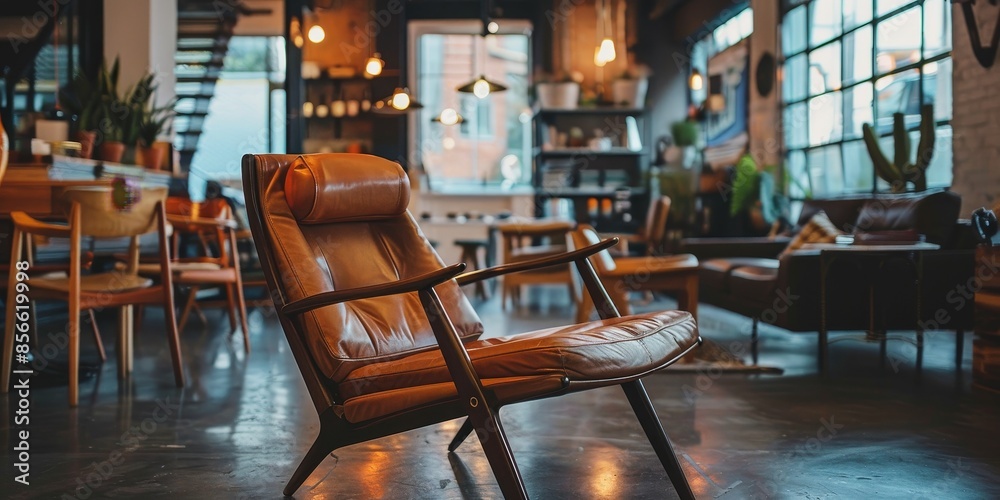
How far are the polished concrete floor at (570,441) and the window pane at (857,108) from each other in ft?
9.35

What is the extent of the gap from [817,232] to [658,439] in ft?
11.3

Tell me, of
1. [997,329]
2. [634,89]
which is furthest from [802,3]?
[997,329]

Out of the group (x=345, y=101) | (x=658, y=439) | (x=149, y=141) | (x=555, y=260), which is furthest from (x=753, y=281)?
(x=345, y=101)

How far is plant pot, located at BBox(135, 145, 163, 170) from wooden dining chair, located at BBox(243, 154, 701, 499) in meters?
4.36

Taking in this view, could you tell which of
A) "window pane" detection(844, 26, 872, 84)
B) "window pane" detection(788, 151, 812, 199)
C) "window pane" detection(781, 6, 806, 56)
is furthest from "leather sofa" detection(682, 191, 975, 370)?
"window pane" detection(781, 6, 806, 56)

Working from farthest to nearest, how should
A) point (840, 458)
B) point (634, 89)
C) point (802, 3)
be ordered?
point (634, 89), point (802, 3), point (840, 458)

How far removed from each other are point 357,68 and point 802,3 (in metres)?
5.61

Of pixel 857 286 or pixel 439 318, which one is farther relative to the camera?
pixel 857 286

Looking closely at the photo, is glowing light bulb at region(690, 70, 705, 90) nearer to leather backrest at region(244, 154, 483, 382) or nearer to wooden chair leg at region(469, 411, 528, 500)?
leather backrest at region(244, 154, 483, 382)

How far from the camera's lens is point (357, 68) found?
38.0 feet

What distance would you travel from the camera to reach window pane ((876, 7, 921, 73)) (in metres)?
6.30

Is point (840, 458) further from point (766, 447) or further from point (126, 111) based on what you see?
point (126, 111)

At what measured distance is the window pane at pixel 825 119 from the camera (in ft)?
24.7

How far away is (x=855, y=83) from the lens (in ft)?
23.7
